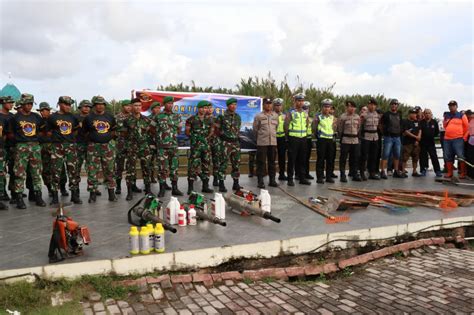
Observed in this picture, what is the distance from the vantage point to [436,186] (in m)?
9.46

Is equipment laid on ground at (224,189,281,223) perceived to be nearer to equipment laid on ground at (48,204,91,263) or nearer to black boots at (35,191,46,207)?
equipment laid on ground at (48,204,91,263)

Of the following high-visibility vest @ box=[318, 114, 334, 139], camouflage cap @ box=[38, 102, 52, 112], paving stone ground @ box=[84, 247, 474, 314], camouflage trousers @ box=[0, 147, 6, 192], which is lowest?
paving stone ground @ box=[84, 247, 474, 314]

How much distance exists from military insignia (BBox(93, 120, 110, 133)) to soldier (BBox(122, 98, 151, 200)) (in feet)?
2.12

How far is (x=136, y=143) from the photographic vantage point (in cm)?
779

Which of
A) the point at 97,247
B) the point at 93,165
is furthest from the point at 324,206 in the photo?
the point at 93,165

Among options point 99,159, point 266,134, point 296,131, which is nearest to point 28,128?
point 99,159

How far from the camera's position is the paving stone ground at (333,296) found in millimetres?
3773

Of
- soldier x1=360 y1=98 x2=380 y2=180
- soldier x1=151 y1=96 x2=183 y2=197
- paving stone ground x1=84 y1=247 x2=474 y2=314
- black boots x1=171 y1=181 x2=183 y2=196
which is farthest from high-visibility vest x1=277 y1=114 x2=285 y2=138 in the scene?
paving stone ground x1=84 y1=247 x2=474 y2=314

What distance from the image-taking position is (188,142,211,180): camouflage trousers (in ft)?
26.7

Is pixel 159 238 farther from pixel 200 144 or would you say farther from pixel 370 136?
pixel 370 136

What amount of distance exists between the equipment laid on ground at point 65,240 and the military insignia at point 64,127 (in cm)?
303

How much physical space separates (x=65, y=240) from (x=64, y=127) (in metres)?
3.40

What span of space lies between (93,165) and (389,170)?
8.12 meters

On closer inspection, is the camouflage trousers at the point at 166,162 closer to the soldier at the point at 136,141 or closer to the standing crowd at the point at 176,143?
the standing crowd at the point at 176,143
